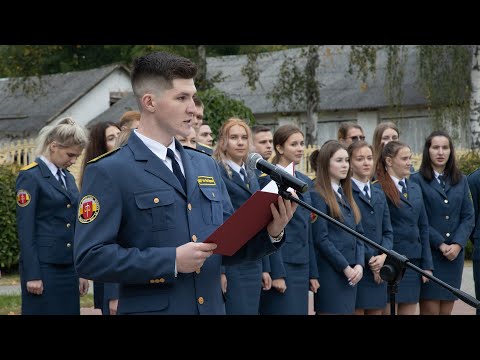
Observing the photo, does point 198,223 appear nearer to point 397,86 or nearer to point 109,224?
point 109,224

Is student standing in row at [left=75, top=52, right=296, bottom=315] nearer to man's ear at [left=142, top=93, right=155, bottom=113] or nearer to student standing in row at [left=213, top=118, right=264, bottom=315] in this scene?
man's ear at [left=142, top=93, right=155, bottom=113]

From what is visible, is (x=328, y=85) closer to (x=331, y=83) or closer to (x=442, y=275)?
(x=331, y=83)

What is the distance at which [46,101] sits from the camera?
41.5m

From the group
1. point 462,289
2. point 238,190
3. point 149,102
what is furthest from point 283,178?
point 462,289

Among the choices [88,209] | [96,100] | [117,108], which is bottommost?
[88,209]

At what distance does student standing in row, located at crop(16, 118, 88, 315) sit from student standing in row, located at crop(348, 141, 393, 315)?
8.83ft

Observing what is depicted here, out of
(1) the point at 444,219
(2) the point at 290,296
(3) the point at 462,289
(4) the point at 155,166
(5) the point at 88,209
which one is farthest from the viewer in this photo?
(3) the point at 462,289

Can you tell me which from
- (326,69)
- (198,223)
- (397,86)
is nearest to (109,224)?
(198,223)

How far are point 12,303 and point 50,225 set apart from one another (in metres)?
4.70

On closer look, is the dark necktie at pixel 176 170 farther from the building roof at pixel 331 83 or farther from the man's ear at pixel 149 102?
the building roof at pixel 331 83

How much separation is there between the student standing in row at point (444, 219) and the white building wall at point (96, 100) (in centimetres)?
3223

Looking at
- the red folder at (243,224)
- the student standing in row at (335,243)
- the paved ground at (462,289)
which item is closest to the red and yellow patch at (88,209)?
the red folder at (243,224)

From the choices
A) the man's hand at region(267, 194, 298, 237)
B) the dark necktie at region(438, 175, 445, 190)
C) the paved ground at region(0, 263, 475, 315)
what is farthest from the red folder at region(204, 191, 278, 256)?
the paved ground at region(0, 263, 475, 315)
